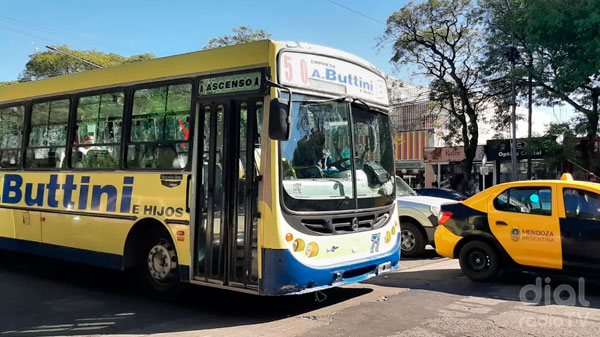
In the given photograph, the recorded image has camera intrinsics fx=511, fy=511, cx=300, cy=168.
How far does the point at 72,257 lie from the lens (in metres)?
7.99

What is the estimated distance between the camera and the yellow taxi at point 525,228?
23.6ft

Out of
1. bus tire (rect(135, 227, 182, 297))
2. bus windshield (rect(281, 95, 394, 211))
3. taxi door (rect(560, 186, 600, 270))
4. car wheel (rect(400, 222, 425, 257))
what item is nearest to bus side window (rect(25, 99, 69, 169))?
bus tire (rect(135, 227, 182, 297))

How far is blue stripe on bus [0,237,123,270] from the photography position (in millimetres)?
7410

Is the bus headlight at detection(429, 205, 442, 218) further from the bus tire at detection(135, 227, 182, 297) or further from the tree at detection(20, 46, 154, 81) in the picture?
the tree at detection(20, 46, 154, 81)

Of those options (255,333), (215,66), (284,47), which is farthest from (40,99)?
(255,333)

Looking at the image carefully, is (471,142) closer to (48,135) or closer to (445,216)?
(445,216)

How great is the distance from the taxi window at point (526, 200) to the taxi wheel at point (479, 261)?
2.24 ft

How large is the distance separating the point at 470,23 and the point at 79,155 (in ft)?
72.9

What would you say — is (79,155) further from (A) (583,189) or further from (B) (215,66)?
(A) (583,189)

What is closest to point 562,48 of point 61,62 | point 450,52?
point 450,52

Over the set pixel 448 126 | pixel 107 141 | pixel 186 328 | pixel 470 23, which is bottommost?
pixel 186 328

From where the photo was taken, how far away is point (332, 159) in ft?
20.4

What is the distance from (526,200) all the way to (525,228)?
1.46 feet

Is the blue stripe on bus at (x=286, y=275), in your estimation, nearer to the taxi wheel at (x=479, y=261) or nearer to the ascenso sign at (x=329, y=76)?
the ascenso sign at (x=329, y=76)
